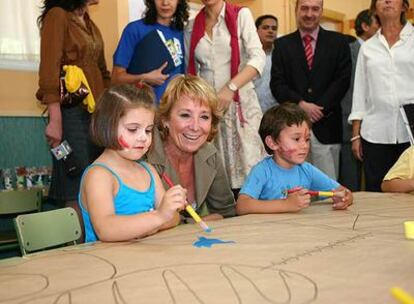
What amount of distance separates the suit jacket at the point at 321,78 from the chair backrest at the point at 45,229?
157 cm

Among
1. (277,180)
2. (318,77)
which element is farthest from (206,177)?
(318,77)

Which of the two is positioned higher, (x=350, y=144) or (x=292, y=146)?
(x=292, y=146)

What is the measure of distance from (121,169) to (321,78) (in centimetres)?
162

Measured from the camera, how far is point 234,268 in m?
0.83

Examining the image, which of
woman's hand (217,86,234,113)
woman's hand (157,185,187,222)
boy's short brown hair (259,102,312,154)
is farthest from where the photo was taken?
woman's hand (217,86,234,113)

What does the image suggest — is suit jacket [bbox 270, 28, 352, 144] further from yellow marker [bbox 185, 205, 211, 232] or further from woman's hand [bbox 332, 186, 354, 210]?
yellow marker [bbox 185, 205, 211, 232]

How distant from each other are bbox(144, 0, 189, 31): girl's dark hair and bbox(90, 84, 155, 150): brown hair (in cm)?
101

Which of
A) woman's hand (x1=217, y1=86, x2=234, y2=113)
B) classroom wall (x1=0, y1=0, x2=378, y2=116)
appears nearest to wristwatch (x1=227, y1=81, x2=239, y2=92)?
woman's hand (x1=217, y1=86, x2=234, y2=113)

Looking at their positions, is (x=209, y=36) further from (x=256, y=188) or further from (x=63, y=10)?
(x=256, y=188)

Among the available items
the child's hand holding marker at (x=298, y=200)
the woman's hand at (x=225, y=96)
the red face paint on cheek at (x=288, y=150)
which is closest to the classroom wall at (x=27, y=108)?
the woman's hand at (x=225, y=96)

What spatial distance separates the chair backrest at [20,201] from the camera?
2514 millimetres

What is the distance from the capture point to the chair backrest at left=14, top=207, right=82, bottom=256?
48.8 inches

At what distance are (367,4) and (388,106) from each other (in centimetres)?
391

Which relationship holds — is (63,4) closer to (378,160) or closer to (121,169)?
(121,169)
